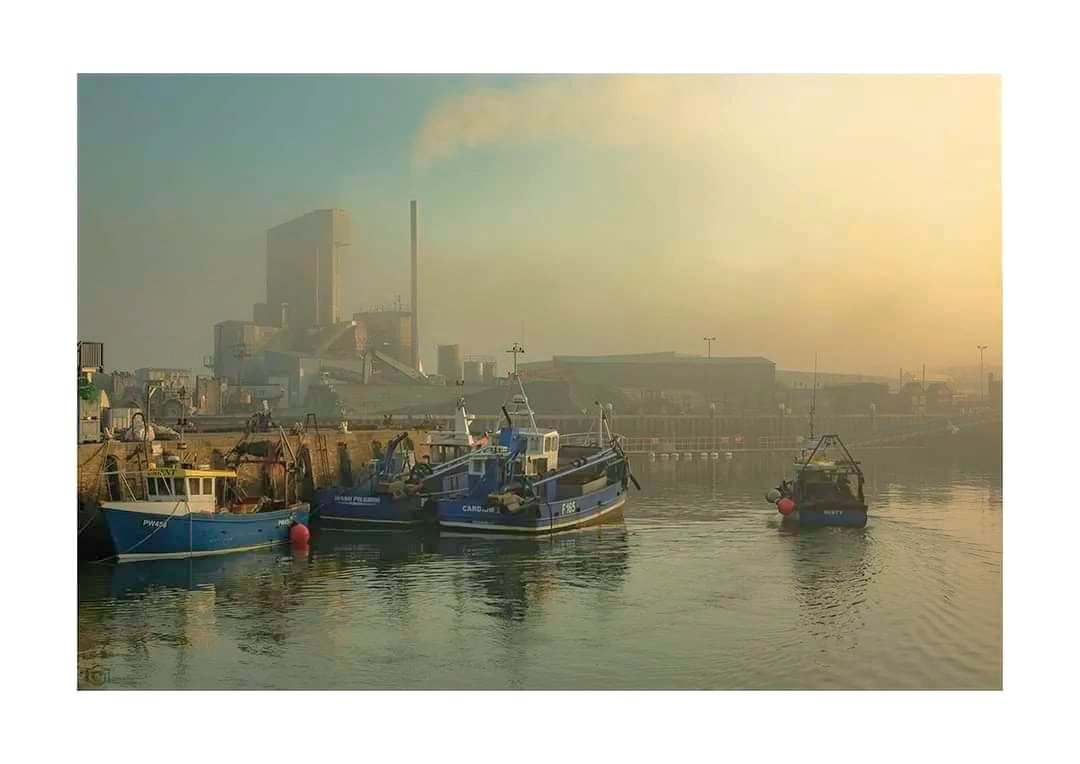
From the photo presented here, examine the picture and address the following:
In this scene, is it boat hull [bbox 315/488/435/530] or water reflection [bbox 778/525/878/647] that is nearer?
water reflection [bbox 778/525/878/647]

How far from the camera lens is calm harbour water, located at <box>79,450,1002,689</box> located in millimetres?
13422

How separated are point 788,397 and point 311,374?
30058 mm

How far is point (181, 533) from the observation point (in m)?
21.7

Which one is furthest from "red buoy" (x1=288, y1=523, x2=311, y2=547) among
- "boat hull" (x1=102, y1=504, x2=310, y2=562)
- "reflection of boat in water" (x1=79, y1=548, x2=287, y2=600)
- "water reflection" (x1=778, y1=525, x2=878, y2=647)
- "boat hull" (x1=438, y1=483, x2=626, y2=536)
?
"water reflection" (x1=778, y1=525, x2=878, y2=647)

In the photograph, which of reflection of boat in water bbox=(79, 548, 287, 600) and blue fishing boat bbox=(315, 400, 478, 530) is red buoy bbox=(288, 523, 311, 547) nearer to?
reflection of boat in water bbox=(79, 548, 287, 600)

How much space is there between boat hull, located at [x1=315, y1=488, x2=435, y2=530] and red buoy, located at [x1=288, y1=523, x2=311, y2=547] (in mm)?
3070

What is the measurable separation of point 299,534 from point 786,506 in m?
12.9

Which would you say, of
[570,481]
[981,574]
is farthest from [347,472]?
[981,574]

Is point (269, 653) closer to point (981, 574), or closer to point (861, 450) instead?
point (981, 574)

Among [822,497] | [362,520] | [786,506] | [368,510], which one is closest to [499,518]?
[368,510]

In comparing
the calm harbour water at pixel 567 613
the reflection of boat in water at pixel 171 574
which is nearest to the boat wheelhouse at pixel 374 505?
the calm harbour water at pixel 567 613

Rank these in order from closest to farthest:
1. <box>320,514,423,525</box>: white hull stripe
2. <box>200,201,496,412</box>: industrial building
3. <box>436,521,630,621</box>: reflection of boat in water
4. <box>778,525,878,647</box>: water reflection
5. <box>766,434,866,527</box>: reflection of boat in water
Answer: <box>778,525,878,647</box>: water reflection → <box>436,521,630,621</box>: reflection of boat in water → <box>320,514,423,525</box>: white hull stripe → <box>766,434,866,527</box>: reflection of boat in water → <box>200,201,496,412</box>: industrial building

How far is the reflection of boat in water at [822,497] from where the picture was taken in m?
28.0

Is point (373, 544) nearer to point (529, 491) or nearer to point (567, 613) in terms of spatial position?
point (529, 491)
